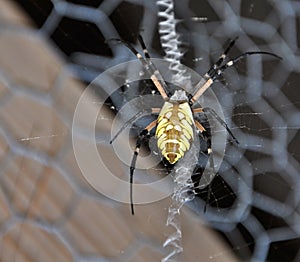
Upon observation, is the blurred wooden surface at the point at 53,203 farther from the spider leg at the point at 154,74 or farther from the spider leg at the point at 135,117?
the spider leg at the point at 154,74

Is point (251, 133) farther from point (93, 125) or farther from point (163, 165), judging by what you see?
point (93, 125)

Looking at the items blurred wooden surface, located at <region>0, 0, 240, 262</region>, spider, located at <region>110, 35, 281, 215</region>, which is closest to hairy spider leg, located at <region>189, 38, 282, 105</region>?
spider, located at <region>110, 35, 281, 215</region>

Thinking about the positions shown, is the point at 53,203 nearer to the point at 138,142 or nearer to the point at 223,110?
the point at 138,142

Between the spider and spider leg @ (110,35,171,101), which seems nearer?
the spider

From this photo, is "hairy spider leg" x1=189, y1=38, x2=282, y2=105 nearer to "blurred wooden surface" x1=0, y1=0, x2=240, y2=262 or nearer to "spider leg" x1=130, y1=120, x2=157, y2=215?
"spider leg" x1=130, y1=120, x2=157, y2=215

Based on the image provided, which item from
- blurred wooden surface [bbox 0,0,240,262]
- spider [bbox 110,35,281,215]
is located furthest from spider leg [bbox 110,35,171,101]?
blurred wooden surface [bbox 0,0,240,262]

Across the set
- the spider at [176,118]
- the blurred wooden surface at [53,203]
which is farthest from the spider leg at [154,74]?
the blurred wooden surface at [53,203]

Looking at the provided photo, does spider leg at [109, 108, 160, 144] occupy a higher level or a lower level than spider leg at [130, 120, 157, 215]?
higher
